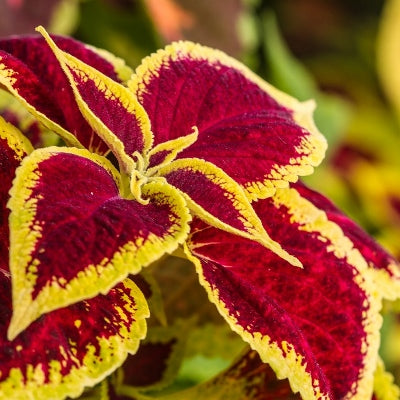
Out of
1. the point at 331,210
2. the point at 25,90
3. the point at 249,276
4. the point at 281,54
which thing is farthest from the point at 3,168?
the point at 281,54

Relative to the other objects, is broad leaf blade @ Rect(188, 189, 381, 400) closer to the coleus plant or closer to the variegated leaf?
the coleus plant

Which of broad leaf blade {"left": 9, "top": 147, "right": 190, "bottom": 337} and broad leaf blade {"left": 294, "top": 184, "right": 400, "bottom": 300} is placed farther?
broad leaf blade {"left": 294, "top": 184, "right": 400, "bottom": 300}

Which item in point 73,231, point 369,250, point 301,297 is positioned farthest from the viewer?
point 369,250

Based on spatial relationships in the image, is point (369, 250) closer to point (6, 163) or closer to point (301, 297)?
point (301, 297)

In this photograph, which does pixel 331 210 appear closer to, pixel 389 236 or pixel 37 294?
pixel 37 294

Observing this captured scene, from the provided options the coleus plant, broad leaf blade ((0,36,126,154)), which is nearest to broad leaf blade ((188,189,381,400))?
the coleus plant

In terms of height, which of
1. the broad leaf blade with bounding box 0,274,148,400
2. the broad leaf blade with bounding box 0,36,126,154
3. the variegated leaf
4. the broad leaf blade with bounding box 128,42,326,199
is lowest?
the broad leaf blade with bounding box 0,274,148,400

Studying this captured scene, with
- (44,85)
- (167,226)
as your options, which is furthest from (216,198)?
(44,85)

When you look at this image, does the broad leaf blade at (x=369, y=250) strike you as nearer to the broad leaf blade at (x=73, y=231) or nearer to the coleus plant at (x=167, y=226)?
the coleus plant at (x=167, y=226)

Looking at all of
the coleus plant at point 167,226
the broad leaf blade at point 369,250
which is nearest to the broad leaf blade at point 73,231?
the coleus plant at point 167,226
